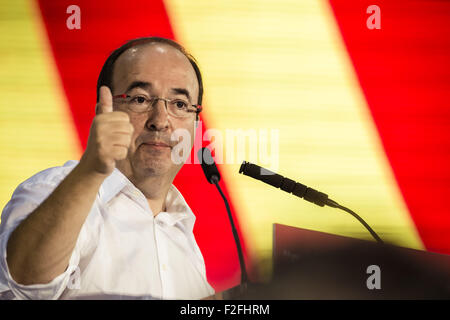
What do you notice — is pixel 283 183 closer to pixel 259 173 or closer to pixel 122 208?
pixel 259 173

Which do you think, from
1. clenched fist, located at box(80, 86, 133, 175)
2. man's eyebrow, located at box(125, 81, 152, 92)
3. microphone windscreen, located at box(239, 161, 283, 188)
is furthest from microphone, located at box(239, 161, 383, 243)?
man's eyebrow, located at box(125, 81, 152, 92)

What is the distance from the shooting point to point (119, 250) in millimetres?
1085

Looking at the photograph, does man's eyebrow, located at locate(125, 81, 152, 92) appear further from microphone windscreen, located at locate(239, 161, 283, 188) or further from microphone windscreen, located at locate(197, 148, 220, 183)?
microphone windscreen, located at locate(239, 161, 283, 188)

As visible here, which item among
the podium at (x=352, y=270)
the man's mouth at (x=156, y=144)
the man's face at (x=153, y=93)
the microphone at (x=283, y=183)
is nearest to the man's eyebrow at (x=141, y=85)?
the man's face at (x=153, y=93)

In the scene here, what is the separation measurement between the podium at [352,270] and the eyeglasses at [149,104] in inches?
19.4

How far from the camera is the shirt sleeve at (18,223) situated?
843 mm

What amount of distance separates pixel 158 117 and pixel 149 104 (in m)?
0.05

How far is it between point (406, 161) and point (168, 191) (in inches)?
32.4

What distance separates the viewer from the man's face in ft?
3.73

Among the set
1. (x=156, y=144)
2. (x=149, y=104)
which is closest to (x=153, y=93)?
(x=149, y=104)

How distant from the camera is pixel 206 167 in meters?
0.97

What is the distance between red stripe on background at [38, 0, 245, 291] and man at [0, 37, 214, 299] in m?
0.06

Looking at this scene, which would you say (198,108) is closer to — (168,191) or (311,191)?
(168,191)
